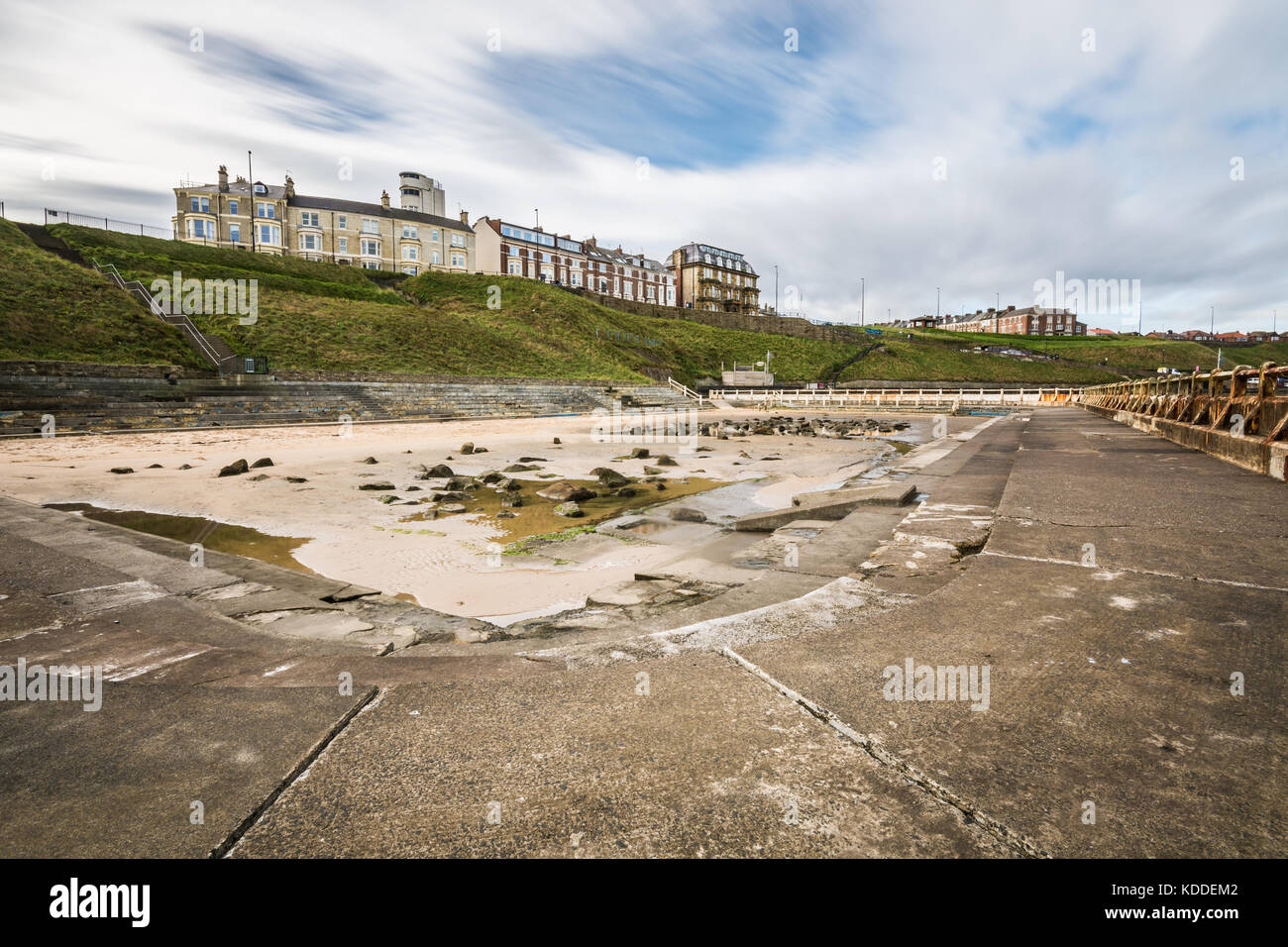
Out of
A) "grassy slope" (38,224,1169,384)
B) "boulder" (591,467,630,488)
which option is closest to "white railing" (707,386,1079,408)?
"grassy slope" (38,224,1169,384)

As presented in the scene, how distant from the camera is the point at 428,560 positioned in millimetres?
6566

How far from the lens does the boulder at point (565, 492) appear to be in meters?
10.1

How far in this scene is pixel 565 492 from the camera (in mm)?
10375

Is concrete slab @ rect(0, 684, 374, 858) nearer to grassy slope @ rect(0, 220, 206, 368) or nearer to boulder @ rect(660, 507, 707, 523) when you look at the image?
boulder @ rect(660, 507, 707, 523)

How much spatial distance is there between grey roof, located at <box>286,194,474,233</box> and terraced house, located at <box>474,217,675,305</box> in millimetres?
3900

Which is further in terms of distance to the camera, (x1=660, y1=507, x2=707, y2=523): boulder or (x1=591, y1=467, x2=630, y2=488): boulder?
(x1=591, y1=467, x2=630, y2=488): boulder

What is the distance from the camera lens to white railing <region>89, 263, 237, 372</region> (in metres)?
27.7

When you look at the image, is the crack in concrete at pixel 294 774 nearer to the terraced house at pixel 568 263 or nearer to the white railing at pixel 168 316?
the white railing at pixel 168 316

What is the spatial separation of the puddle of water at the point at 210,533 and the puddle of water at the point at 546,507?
1737 millimetres

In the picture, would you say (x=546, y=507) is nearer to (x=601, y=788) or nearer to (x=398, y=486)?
(x=398, y=486)

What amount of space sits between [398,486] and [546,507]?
3437 mm

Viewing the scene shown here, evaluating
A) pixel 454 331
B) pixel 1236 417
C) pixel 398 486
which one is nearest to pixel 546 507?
pixel 398 486
